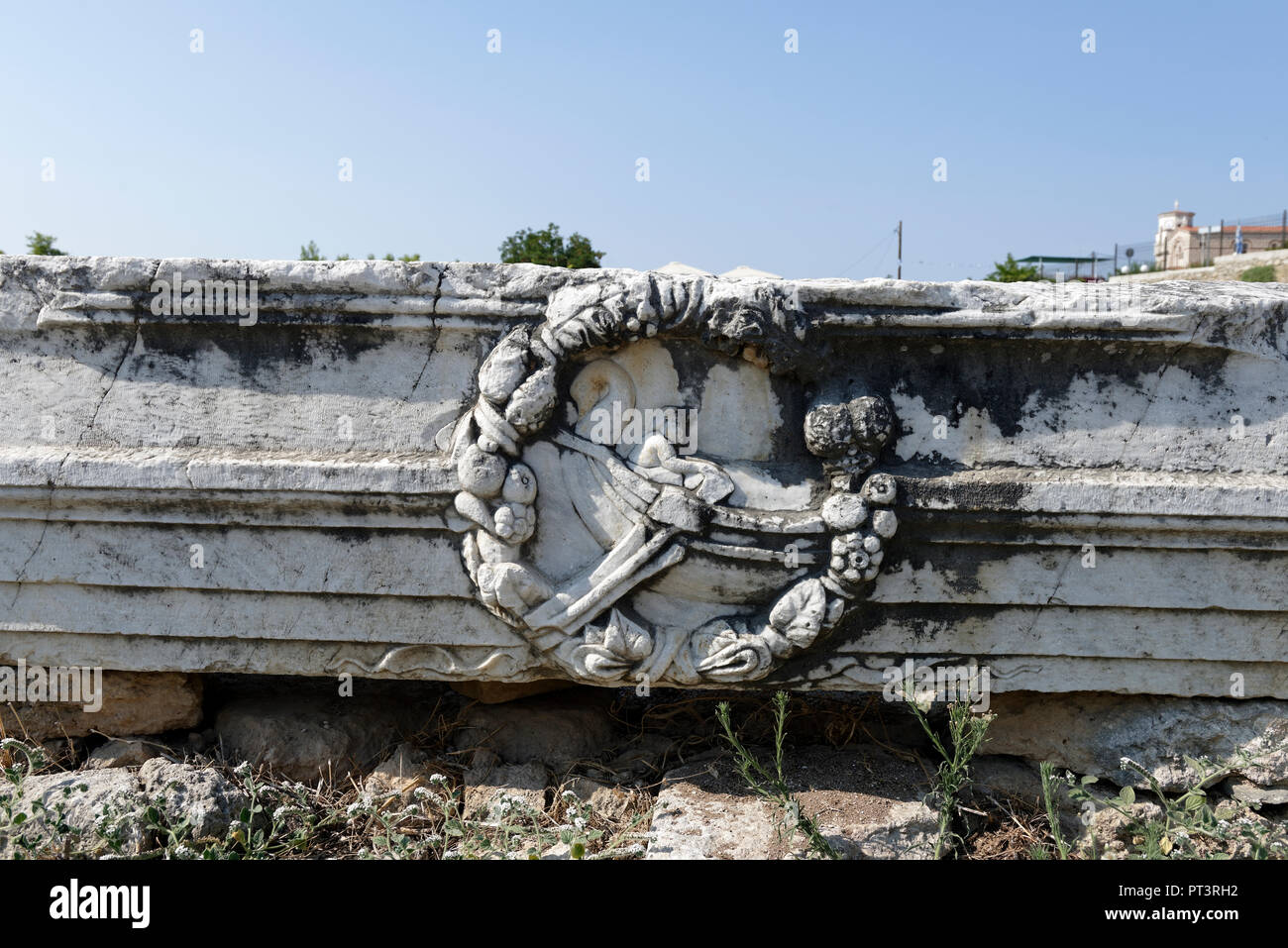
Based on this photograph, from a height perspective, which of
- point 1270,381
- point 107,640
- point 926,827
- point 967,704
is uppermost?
point 1270,381

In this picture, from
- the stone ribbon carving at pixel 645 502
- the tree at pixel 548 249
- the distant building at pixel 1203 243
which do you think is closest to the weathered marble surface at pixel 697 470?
the stone ribbon carving at pixel 645 502

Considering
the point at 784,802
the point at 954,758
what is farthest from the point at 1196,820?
the point at 784,802

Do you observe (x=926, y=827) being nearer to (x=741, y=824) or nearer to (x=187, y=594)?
(x=741, y=824)

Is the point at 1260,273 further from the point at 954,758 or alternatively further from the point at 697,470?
the point at 697,470

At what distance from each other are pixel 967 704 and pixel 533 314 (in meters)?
1.61

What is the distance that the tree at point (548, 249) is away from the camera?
11.1m

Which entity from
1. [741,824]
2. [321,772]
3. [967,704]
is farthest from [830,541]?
[321,772]

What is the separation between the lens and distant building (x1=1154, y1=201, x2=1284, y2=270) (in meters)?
20.4

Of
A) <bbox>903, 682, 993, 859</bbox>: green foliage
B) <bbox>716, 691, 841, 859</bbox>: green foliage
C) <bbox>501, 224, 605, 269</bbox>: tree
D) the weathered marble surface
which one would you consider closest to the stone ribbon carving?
→ the weathered marble surface

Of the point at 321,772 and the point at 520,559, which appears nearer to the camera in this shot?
the point at 520,559

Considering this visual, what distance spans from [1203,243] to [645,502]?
79.2ft

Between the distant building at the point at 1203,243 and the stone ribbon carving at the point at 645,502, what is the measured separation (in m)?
21.4

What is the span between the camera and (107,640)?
2473mm

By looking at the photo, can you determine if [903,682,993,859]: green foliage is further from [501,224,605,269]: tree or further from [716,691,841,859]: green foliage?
[501,224,605,269]: tree
